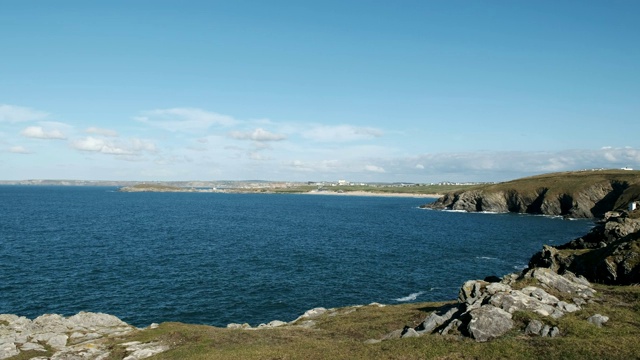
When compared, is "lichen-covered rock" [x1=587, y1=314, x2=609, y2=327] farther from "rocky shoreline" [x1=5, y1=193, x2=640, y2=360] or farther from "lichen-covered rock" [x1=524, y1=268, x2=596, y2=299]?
"lichen-covered rock" [x1=524, y1=268, x2=596, y2=299]

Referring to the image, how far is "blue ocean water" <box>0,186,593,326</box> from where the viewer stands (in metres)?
58.4

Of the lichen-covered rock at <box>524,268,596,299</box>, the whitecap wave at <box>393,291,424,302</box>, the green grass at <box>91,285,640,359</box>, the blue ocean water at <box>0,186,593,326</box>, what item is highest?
the lichen-covered rock at <box>524,268,596,299</box>

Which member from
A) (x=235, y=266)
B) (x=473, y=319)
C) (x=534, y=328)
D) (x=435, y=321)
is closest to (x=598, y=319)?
(x=534, y=328)

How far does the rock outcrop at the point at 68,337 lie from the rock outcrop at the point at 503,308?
2284cm

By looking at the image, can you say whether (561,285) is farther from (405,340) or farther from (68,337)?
(68,337)

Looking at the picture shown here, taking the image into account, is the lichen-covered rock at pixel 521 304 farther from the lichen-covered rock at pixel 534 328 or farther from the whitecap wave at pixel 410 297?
the whitecap wave at pixel 410 297

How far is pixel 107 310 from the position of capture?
5600cm

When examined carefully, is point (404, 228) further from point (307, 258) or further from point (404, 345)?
point (404, 345)

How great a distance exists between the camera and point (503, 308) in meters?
30.2

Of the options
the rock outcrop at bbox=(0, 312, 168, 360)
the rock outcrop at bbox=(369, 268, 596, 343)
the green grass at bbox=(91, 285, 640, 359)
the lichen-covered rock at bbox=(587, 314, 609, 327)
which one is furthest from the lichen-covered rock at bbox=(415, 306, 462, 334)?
the rock outcrop at bbox=(0, 312, 168, 360)

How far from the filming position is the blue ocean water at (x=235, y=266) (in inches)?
2298

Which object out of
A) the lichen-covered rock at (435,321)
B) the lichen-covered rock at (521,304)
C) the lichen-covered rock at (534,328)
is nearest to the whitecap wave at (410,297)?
the lichen-covered rock at (435,321)

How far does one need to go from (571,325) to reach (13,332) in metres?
47.9

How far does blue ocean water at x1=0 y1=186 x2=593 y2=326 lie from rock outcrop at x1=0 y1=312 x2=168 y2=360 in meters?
12.1
